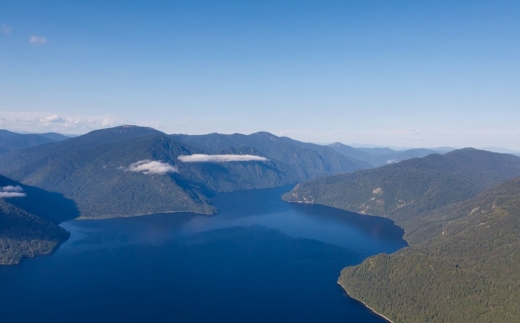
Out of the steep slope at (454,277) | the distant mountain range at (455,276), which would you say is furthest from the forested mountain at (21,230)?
the steep slope at (454,277)

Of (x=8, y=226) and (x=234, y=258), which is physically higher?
(x=8, y=226)

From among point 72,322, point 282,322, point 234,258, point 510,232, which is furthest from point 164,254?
point 510,232

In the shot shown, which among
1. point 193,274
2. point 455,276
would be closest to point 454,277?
point 455,276

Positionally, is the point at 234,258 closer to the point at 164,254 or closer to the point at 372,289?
the point at 164,254

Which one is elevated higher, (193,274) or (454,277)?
(454,277)

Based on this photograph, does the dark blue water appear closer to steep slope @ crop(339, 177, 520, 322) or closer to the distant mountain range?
the distant mountain range

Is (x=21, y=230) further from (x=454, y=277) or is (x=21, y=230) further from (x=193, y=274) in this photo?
(x=454, y=277)

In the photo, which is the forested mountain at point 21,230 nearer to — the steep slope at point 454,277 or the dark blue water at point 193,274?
the dark blue water at point 193,274
